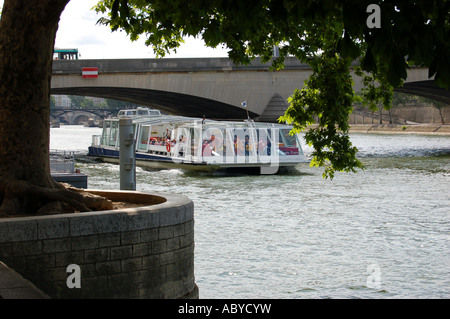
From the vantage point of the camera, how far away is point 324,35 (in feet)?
33.0

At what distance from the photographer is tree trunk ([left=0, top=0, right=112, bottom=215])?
267 inches

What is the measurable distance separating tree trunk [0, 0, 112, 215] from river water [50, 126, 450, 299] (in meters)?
2.78

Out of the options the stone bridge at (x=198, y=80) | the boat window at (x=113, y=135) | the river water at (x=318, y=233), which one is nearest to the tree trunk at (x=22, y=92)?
the river water at (x=318, y=233)

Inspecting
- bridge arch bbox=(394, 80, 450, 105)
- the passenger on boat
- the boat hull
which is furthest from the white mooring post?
bridge arch bbox=(394, 80, 450, 105)

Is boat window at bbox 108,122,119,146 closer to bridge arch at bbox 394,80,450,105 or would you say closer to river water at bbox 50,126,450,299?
river water at bbox 50,126,450,299

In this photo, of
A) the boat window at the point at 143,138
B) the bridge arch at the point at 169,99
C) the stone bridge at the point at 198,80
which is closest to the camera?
the boat window at the point at 143,138

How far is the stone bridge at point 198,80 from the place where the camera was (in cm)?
3675

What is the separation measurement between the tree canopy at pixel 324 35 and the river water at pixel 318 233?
1.60 m

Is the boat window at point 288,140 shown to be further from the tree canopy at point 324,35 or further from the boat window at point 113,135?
the tree canopy at point 324,35
